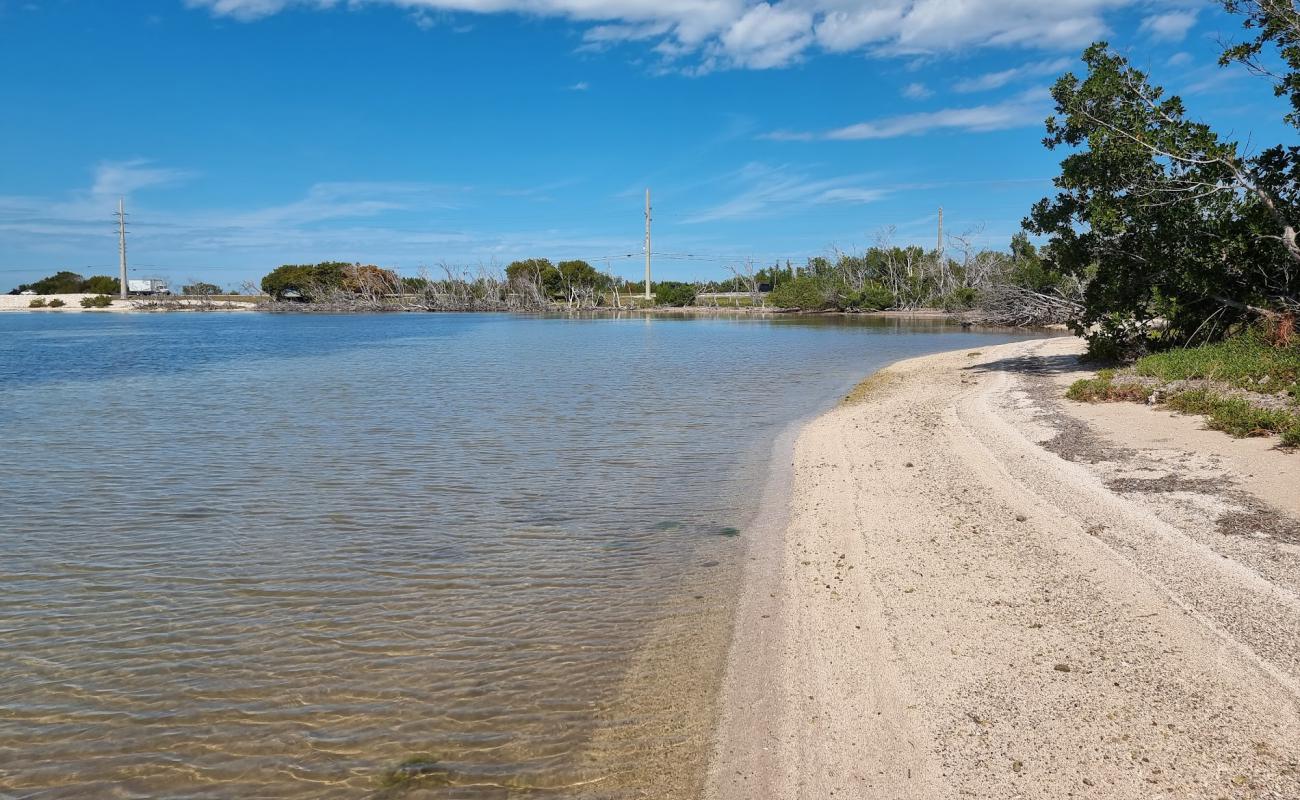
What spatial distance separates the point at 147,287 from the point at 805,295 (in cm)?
11205

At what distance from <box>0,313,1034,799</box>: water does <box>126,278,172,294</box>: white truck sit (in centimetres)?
13561

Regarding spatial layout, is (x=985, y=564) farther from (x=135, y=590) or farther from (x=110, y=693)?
(x=135, y=590)

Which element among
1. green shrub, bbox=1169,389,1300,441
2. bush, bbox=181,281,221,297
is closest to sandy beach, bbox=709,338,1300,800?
green shrub, bbox=1169,389,1300,441

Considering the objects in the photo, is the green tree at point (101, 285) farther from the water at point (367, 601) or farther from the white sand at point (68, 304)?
the water at point (367, 601)

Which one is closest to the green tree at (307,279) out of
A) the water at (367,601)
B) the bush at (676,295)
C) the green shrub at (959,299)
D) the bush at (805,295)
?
the bush at (676,295)

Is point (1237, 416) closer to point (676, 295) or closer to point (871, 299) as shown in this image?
point (871, 299)

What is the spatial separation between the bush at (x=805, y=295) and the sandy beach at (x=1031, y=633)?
240ft

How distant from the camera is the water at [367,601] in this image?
4.07 metres

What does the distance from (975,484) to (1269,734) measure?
17.1 feet

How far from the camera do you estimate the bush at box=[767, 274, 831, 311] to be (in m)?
81.2

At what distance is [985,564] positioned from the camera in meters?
6.27

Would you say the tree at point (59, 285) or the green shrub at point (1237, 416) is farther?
the tree at point (59, 285)

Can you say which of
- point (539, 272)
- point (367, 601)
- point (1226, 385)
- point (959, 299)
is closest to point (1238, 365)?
point (1226, 385)

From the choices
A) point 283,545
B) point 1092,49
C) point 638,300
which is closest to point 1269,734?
point 283,545
